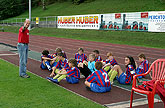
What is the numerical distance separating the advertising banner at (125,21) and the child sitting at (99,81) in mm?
19092

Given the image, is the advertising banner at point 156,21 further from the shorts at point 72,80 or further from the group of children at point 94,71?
the shorts at point 72,80

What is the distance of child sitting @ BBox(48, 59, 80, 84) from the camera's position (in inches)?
304

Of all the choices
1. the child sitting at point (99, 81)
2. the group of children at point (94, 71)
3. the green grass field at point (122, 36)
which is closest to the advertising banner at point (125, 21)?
the green grass field at point (122, 36)

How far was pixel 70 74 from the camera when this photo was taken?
788cm

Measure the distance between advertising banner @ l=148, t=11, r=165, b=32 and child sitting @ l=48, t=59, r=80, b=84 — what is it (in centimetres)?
1711

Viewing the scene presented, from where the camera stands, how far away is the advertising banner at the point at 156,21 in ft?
75.5

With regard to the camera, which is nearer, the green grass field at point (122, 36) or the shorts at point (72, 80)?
the shorts at point (72, 80)

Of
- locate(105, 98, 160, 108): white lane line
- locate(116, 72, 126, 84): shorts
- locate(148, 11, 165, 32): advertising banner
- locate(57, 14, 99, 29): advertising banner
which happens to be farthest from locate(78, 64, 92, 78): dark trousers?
locate(57, 14, 99, 29): advertising banner

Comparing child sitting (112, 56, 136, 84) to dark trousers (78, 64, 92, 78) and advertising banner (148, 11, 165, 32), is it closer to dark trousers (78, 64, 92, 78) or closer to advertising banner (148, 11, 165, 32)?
dark trousers (78, 64, 92, 78)

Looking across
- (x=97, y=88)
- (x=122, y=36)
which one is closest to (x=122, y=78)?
(x=97, y=88)

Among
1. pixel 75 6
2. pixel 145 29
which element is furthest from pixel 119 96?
pixel 75 6

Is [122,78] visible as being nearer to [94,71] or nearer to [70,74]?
[94,71]

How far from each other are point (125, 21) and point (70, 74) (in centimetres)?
2031

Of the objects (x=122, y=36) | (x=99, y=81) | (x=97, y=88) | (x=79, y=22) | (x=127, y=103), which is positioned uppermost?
(x=79, y=22)
